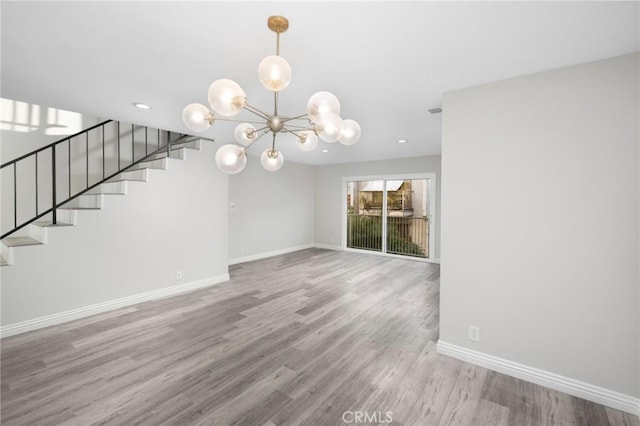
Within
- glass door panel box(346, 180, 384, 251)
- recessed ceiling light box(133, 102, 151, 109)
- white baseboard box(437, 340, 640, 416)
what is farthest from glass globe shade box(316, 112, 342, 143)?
glass door panel box(346, 180, 384, 251)

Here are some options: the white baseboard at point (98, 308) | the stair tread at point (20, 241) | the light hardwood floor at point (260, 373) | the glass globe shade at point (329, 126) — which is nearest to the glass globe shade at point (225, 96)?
the glass globe shade at point (329, 126)

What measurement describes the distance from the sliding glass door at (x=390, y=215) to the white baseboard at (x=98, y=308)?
4.20 meters

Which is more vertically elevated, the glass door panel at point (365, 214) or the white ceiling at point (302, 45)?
the white ceiling at point (302, 45)

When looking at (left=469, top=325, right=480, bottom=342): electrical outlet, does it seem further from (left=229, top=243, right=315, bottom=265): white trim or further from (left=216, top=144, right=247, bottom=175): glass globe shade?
(left=229, top=243, right=315, bottom=265): white trim

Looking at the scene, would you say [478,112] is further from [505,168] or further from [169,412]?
[169,412]

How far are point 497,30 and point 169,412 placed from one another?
326 centimetres

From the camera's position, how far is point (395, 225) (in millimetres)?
7285

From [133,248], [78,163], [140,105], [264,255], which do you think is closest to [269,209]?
[264,255]

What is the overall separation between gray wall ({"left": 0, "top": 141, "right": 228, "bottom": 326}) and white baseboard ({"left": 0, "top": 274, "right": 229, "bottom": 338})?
5cm

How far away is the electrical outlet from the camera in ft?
8.26

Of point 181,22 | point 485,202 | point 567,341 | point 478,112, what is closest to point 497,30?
point 478,112

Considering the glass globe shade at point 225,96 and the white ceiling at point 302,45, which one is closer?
the glass globe shade at point 225,96

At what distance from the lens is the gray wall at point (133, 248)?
309 centimetres

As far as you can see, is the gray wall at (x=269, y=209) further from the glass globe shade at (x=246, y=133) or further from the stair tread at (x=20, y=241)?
the glass globe shade at (x=246, y=133)
